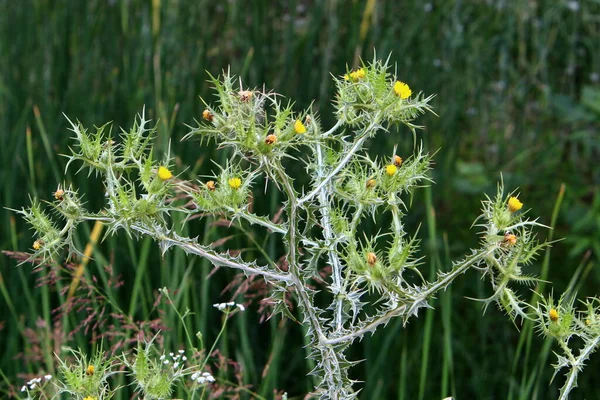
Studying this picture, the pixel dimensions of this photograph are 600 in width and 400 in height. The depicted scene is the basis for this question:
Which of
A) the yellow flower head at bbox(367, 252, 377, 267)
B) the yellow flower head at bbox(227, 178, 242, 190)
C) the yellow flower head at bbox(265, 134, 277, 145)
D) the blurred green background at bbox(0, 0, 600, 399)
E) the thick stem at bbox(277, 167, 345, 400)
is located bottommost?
the blurred green background at bbox(0, 0, 600, 399)

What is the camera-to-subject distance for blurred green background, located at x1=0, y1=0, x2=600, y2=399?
2.18 m

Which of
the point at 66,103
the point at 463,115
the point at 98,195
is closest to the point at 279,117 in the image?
the point at 98,195

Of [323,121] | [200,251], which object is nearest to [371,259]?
[200,251]

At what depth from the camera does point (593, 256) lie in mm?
3129

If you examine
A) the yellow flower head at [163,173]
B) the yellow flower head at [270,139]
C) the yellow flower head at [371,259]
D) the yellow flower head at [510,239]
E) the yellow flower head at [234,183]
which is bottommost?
the yellow flower head at [371,259]

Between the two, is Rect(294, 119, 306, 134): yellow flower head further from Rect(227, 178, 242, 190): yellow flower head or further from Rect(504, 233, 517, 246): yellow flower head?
Rect(504, 233, 517, 246): yellow flower head

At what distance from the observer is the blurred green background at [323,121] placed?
2180 millimetres

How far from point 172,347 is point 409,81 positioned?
138cm

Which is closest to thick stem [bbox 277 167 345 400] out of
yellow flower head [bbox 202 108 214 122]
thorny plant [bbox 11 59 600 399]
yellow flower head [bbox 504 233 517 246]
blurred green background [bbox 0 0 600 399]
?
thorny plant [bbox 11 59 600 399]

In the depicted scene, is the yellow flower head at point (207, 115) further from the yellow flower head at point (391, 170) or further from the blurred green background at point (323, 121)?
the blurred green background at point (323, 121)

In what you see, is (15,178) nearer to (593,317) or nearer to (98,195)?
(98,195)

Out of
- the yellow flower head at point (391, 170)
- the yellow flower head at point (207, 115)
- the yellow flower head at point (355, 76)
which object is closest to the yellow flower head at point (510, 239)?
the yellow flower head at point (391, 170)

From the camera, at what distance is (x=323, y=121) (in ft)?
8.68

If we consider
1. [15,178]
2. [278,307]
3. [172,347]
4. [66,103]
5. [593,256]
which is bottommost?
[593,256]
